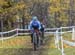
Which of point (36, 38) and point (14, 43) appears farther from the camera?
point (14, 43)

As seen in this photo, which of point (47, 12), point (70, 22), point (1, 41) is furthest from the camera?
point (70, 22)

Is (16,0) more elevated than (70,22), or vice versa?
(16,0)

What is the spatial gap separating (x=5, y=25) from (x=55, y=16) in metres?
9.48

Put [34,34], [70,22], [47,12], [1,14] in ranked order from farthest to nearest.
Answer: [70,22] < [47,12] < [1,14] < [34,34]

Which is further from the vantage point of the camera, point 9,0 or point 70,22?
point 70,22

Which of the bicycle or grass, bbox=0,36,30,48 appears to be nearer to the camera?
the bicycle

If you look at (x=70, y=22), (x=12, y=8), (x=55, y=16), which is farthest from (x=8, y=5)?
(x=70, y=22)

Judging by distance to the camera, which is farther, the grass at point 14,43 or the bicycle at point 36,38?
the grass at point 14,43

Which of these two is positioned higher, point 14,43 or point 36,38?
point 36,38

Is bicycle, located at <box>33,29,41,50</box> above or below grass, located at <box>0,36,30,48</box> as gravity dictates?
above

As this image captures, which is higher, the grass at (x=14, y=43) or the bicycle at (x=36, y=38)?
the bicycle at (x=36, y=38)

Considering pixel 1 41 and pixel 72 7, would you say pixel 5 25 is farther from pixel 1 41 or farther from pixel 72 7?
pixel 1 41

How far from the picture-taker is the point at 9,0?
39.9 metres

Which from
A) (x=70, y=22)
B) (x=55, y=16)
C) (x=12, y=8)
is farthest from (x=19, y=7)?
(x=70, y=22)
